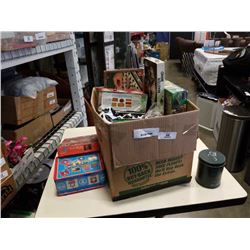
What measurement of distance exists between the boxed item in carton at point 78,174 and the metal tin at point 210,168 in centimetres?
35

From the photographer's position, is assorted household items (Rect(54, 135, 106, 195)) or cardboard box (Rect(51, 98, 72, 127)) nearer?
assorted household items (Rect(54, 135, 106, 195))

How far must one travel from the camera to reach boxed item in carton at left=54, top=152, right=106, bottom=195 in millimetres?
700

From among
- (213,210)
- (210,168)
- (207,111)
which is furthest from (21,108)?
(207,111)

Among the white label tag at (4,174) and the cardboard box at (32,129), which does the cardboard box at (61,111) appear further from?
the white label tag at (4,174)

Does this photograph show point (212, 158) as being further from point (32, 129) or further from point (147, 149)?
point (32, 129)

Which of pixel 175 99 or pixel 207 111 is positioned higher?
pixel 175 99

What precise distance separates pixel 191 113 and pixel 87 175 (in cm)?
41

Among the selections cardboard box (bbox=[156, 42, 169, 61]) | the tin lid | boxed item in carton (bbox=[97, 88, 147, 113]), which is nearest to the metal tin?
the tin lid

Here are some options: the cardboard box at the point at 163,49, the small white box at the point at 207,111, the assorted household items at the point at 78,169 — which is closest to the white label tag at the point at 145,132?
the assorted household items at the point at 78,169

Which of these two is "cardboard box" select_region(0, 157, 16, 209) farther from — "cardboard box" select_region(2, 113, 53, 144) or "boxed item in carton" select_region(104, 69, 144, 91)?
"boxed item in carton" select_region(104, 69, 144, 91)

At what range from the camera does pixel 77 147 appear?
2.62 feet

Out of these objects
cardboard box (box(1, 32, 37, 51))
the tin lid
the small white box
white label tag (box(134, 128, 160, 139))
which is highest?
cardboard box (box(1, 32, 37, 51))

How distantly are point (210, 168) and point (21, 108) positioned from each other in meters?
0.86

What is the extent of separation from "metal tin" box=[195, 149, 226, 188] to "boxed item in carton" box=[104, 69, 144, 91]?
366mm
